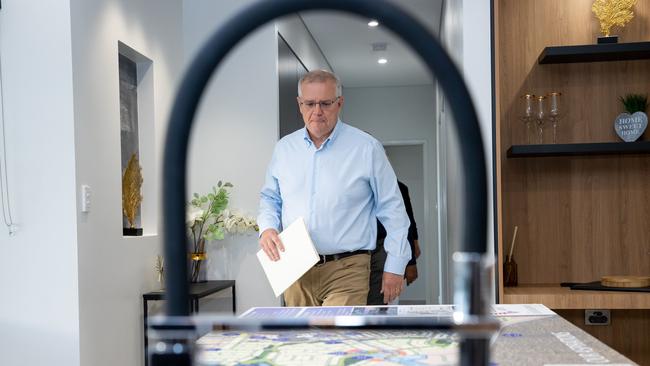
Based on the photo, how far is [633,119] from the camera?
10.0ft

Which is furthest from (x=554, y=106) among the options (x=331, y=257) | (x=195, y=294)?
(x=195, y=294)

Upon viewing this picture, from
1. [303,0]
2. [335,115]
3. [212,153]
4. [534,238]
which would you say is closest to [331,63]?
[212,153]

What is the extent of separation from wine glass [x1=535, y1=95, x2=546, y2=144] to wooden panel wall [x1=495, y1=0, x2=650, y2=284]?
4.5 inches

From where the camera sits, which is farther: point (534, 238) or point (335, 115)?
point (534, 238)

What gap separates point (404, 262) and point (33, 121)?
1.63 metres

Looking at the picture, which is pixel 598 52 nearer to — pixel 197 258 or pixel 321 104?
pixel 321 104

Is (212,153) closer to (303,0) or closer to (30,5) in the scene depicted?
(30,5)

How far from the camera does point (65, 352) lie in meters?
2.88

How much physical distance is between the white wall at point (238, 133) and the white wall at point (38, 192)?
149 cm

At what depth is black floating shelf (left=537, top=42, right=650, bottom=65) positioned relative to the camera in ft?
9.68

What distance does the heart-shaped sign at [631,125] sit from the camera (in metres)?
3.04

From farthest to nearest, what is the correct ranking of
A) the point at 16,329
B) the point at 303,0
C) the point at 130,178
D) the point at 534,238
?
the point at 130,178 → the point at 534,238 → the point at 16,329 → the point at 303,0

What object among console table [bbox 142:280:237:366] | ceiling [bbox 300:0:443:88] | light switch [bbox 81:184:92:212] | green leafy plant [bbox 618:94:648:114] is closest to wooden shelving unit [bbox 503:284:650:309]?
green leafy plant [bbox 618:94:648:114]

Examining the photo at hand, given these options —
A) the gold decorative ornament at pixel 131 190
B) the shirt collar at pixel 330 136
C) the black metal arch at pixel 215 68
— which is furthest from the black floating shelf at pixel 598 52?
the black metal arch at pixel 215 68
